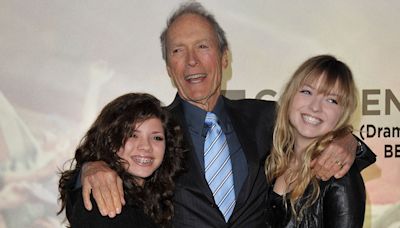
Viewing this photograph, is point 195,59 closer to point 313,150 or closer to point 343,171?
point 313,150

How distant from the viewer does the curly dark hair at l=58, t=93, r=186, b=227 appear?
6.05 ft

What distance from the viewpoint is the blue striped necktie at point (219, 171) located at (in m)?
2.14

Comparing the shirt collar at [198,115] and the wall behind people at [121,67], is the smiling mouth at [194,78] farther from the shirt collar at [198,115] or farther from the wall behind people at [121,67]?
the wall behind people at [121,67]

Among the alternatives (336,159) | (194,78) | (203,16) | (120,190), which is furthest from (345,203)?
(203,16)

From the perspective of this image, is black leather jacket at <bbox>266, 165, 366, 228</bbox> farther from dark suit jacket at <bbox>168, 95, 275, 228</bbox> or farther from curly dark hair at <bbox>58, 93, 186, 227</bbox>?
curly dark hair at <bbox>58, 93, 186, 227</bbox>

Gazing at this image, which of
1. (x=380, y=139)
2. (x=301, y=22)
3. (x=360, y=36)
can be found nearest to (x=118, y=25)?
(x=301, y=22)

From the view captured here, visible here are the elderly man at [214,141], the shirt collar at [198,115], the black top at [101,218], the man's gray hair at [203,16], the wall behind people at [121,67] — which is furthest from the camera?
the wall behind people at [121,67]

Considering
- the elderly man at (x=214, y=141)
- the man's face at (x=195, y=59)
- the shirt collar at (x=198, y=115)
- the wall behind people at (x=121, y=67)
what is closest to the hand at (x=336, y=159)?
the elderly man at (x=214, y=141)

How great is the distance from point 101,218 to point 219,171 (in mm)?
661

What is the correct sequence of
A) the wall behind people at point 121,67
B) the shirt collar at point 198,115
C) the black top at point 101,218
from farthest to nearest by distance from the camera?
1. the wall behind people at point 121,67
2. the shirt collar at point 198,115
3. the black top at point 101,218

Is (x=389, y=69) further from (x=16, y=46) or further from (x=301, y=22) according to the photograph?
(x=16, y=46)

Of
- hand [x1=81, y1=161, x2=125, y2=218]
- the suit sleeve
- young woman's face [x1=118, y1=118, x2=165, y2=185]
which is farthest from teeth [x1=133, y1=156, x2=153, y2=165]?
the suit sleeve

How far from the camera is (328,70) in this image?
6.31 ft

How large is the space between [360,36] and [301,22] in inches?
13.7
